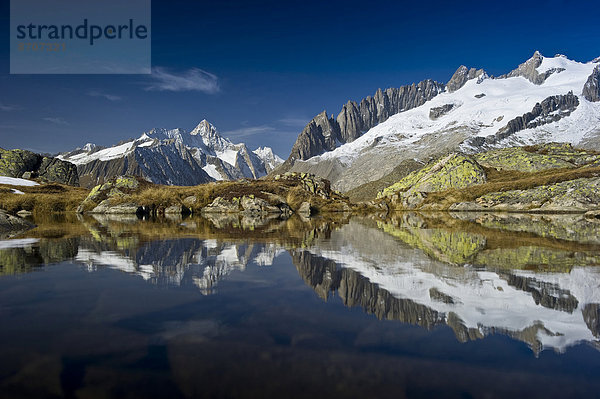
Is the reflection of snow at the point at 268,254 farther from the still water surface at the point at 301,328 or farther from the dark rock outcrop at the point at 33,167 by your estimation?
the dark rock outcrop at the point at 33,167

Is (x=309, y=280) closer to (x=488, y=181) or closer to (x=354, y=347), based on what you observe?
(x=354, y=347)

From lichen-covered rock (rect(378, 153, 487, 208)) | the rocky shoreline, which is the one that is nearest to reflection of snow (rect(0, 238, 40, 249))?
the rocky shoreline

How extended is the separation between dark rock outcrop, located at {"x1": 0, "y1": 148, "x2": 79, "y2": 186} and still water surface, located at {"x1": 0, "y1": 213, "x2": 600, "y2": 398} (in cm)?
9936

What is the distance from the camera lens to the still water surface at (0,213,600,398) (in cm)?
455

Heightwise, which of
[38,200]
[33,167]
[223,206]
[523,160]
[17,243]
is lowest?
[17,243]

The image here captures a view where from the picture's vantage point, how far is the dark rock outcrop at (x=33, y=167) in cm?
8850

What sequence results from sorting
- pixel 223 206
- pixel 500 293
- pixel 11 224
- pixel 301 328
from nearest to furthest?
pixel 301 328 → pixel 500 293 → pixel 11 224 → pixel 223 206

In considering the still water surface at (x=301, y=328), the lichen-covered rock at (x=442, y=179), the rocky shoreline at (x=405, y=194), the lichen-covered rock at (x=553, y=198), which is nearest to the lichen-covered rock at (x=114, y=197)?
the rocky shoreline at (x=405, y=194)

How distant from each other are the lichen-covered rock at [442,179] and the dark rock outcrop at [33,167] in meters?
95.2

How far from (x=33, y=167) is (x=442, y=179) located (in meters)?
110

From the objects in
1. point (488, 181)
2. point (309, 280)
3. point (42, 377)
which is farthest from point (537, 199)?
point (42, 377)

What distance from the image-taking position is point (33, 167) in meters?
96.2

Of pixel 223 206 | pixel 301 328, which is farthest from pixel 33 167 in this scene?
pixel 301 328

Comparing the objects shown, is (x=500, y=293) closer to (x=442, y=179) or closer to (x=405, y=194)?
(x=405, y=194)
